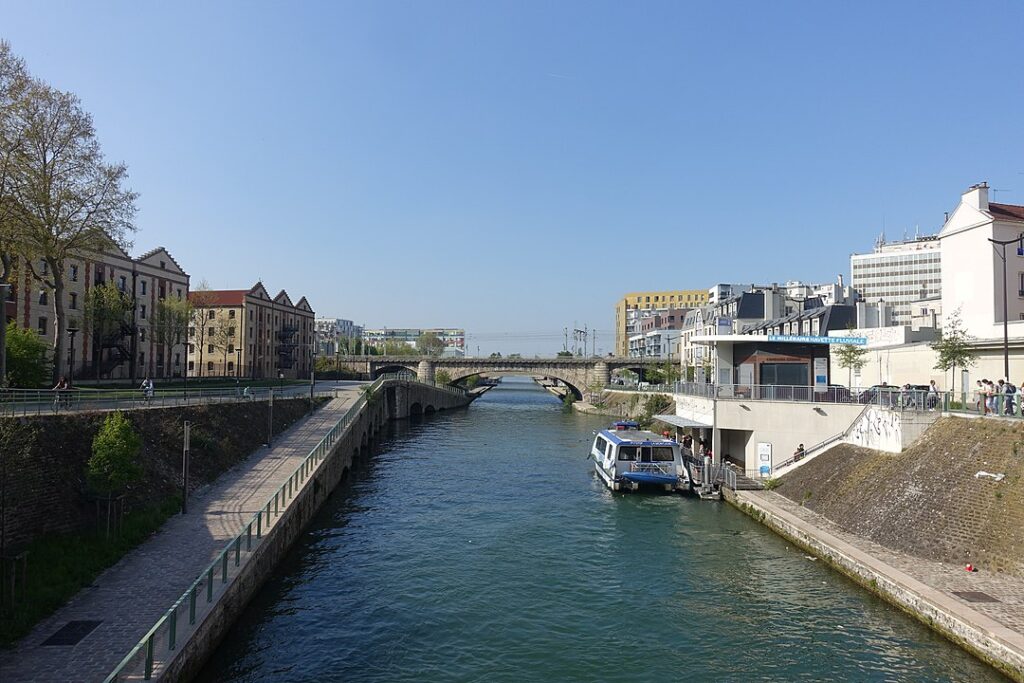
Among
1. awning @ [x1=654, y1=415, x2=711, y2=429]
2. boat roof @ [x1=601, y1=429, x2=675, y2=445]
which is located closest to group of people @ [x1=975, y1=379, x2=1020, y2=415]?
boat roof @ [x1=601, y1=429, x2=675, y2=445]

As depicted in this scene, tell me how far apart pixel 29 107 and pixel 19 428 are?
75.1 feet

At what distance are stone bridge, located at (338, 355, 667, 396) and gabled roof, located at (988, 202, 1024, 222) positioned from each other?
66.1 meters

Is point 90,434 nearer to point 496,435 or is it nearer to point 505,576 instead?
point 505,576

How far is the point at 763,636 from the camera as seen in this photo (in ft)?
60.5

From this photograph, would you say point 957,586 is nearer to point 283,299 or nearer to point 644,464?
point 644,464

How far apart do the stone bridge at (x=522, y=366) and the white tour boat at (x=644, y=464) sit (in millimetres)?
72965

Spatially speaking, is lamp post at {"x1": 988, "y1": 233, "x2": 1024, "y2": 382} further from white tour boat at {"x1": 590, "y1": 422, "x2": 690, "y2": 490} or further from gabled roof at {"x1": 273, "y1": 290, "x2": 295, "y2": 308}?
gabled roof at {"x1": 273, "y1": 290, "x2": 295, "y2": 308}

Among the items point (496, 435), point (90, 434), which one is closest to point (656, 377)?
point (496, 435)

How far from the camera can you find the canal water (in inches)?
648

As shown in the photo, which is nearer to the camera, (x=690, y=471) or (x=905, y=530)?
(x=905, y=530)

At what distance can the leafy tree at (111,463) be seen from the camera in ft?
69.8

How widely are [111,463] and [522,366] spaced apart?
97457 mm

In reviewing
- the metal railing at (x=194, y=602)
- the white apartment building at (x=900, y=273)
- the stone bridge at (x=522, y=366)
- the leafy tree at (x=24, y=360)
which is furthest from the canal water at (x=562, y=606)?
the white apartment building at (x=900, y=273)

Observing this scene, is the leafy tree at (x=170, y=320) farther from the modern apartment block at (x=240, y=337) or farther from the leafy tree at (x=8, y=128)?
the leafy tree at (x=8, y=128)
